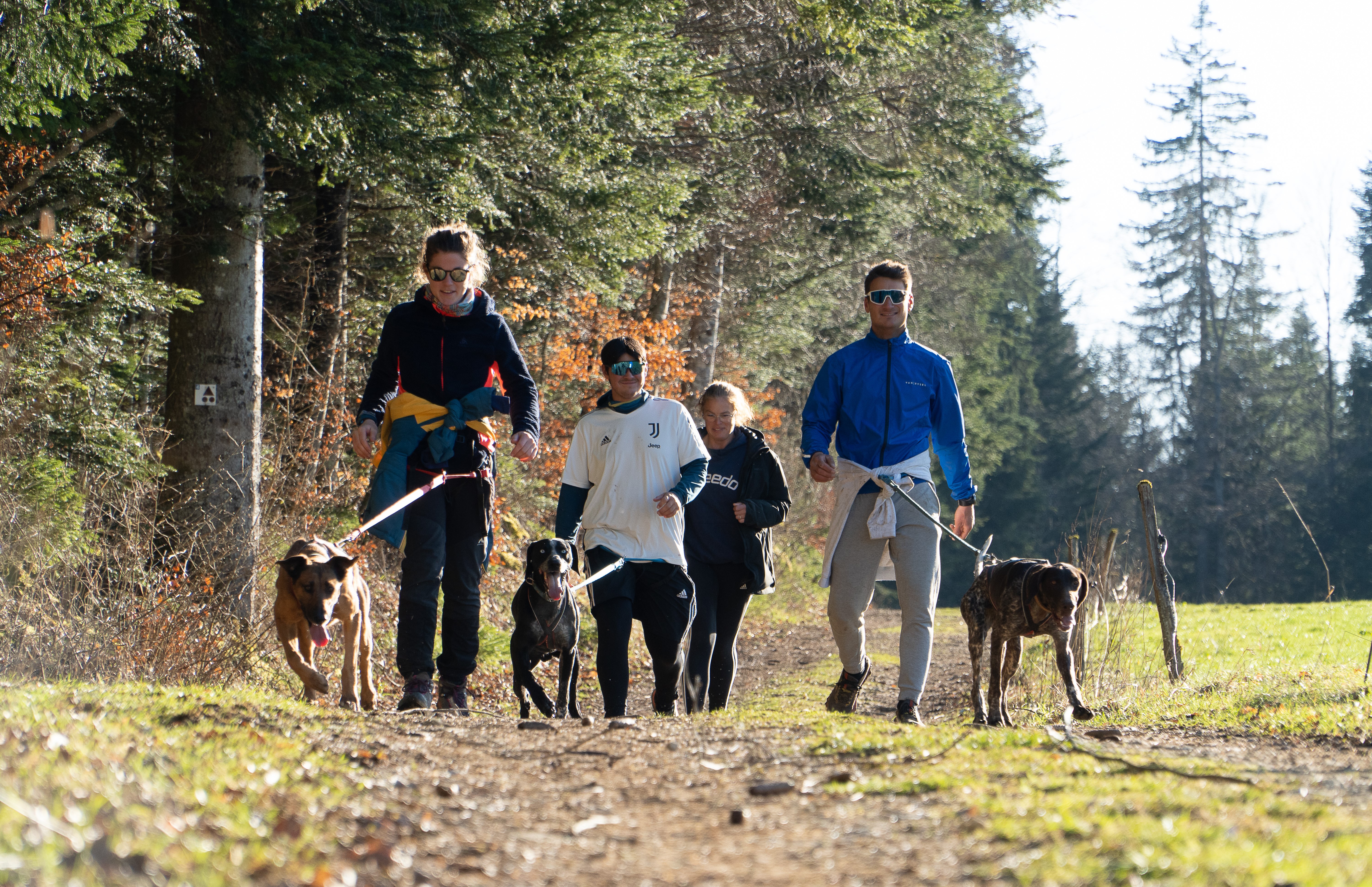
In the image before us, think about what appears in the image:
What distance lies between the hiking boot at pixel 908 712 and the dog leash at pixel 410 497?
256 cm

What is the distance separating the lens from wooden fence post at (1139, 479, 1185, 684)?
396 inches

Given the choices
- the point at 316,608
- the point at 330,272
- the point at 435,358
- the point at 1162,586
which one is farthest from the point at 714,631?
the point at 330,272

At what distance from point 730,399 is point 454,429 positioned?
191cm

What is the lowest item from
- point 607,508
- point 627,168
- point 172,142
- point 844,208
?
point 607,508

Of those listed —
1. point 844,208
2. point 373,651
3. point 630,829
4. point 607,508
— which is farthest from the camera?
point 844,208

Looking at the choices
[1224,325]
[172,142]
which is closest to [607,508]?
[172,142]

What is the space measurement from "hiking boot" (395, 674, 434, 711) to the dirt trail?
0.45 meters

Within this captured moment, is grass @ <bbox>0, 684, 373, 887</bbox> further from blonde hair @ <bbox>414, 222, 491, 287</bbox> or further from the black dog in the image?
blonde hair @ <bbox>414, 222, 491, 287</bbox>

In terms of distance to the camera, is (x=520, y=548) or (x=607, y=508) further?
(x=520, y=548)

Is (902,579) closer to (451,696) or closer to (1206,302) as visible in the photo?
(451,696)

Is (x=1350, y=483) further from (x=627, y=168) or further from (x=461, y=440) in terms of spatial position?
(x=461, y=440)

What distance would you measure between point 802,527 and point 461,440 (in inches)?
880

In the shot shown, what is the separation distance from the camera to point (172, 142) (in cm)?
873

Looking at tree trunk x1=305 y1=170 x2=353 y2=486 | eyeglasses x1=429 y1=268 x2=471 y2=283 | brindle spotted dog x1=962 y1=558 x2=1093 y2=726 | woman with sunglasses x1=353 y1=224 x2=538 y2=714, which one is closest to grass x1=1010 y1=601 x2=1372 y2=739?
brindle spotted dog x1=962 y1=558 x2=1093 y2=726
